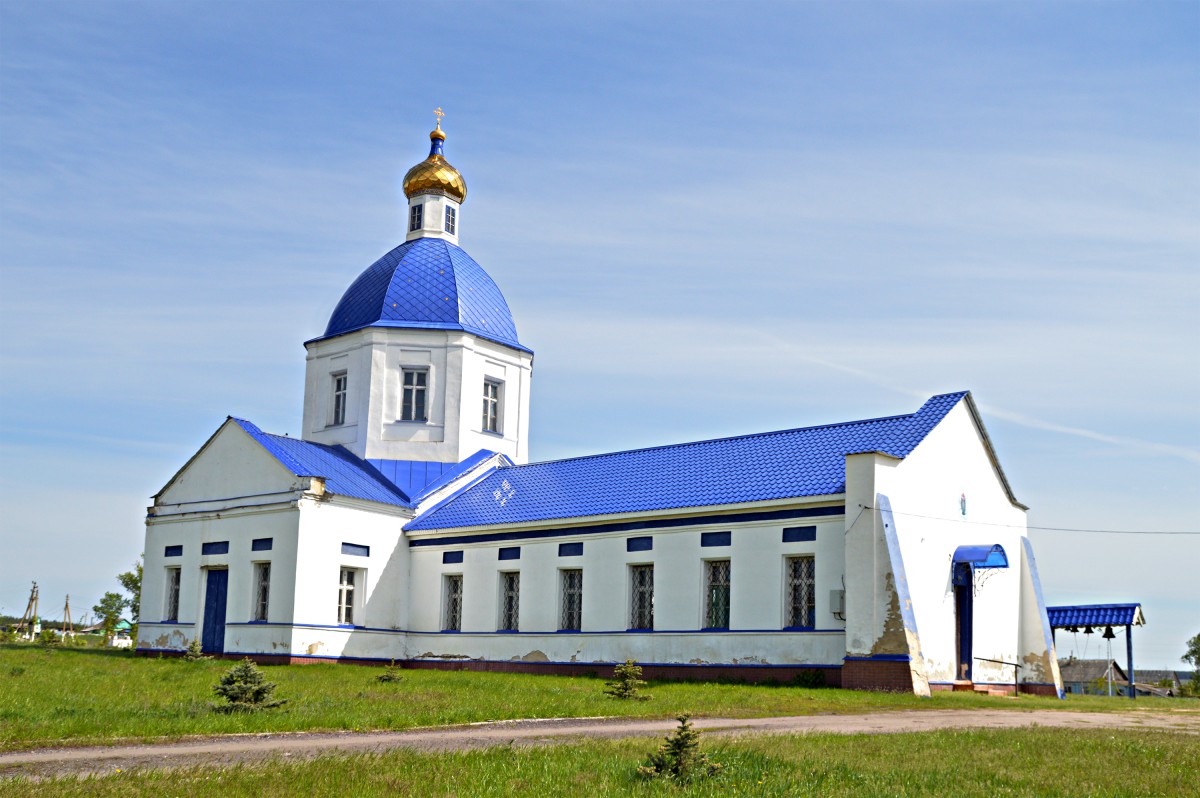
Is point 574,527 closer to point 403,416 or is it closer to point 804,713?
point 403,416

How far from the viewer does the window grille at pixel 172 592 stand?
110 feet

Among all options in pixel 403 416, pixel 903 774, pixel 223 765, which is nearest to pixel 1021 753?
pixel 903 774

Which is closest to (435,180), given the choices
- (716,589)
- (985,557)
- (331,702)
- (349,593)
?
(349,593)

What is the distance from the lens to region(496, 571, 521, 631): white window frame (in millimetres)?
30297

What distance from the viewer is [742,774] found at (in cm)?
947

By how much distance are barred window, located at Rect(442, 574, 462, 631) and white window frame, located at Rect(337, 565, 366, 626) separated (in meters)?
2.22

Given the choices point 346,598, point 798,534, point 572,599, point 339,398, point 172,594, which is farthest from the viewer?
point 339,398

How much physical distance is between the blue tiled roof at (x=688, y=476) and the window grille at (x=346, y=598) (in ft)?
7.14

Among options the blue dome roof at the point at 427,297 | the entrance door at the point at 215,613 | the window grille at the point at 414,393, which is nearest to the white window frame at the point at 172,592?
the entrance door at the point at 215,613

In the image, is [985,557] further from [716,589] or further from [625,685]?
[625,685]

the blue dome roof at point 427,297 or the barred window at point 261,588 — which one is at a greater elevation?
the blue dome roof at point 427,297

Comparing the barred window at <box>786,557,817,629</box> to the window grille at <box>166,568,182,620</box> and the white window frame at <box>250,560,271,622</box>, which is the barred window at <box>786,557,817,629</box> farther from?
the window grille at <box>166,568,182,620</box>

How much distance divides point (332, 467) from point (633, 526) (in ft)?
30.9

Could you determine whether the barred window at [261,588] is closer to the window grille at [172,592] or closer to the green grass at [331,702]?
the window grille at [172,592]
